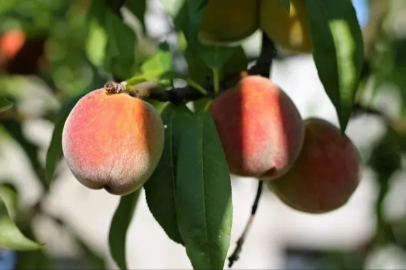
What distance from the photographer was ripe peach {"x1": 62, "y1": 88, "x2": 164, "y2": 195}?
60cm

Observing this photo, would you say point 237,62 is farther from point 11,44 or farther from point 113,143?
point 11,44

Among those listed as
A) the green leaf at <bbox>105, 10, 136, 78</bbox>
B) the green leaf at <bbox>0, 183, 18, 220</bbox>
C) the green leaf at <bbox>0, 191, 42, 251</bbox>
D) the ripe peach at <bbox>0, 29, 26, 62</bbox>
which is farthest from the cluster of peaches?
the ripe peach at <bbox>0, 29, 26, 62</bbox>

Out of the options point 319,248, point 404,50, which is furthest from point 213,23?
point 319,248

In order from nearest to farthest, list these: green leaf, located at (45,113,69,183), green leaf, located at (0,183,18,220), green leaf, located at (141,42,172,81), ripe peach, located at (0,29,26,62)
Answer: green leaf, located at (45,113,69,183)
green leaf, located at (141,42,172,81)
green leaf, located at (0,183,18,220)
ripe peach, located at (0,29,26,62)

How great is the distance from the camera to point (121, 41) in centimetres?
97

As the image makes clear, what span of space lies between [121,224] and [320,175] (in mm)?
249

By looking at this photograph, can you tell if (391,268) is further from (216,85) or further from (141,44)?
(216,85)

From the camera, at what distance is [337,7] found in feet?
2.15

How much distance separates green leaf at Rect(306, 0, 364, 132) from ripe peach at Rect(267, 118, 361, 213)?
127mm

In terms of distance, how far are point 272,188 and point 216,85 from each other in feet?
0.48

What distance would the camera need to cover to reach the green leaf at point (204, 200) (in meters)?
0.60

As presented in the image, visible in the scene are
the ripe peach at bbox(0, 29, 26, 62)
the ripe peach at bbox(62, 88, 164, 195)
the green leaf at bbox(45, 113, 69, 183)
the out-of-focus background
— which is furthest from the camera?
the ripe peach at bbox(0, 29, 26, 62)

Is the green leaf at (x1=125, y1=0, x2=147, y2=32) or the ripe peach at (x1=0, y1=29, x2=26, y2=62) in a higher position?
the green leaf at (x1=125, y1=0, x2=147, y2=32)

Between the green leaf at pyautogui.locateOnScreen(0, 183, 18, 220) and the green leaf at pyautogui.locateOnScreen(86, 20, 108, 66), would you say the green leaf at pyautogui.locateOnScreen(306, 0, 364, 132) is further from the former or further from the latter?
the green leaf at pyautogui.locateOnScreen(0, 183, 18, 220)
